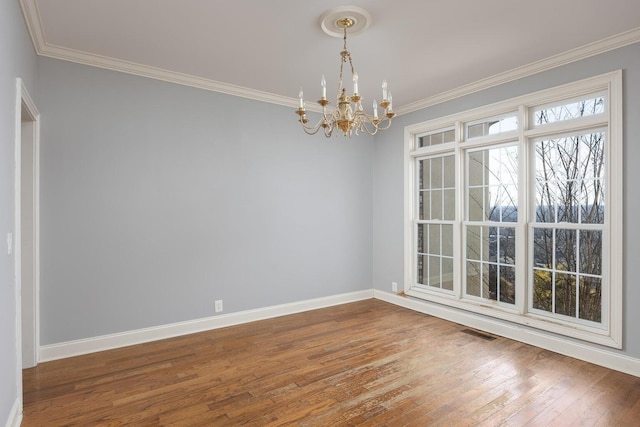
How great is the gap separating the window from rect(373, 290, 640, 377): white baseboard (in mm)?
86

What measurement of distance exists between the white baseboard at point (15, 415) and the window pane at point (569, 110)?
189 inches

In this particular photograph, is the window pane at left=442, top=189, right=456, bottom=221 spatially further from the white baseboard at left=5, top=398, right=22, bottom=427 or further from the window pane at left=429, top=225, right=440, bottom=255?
the white baseboard at left=5, top=398, right=22, bottom=427

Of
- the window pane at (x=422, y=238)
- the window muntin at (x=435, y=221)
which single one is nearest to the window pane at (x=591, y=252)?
the window muntin at (x=435, y=221)

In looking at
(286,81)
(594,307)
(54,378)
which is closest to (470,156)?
(594,307)

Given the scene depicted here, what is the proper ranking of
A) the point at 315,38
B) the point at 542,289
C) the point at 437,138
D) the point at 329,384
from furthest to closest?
the point at 437,138 < the point at 542,289 < the point at 315,38 < the point at 329,384

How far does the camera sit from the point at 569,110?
10.9ft

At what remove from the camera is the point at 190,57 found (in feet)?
10.7

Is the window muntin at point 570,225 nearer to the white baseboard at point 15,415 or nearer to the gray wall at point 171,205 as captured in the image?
the gray wall at point 171,205

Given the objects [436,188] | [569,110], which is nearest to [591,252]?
[569,110]

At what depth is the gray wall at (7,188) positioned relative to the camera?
1.88 meters

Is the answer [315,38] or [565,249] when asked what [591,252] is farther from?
[315,38]

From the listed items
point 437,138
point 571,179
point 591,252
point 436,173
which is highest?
point 437,138

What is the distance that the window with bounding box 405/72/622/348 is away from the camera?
309 centimetres

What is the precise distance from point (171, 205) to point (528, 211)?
3745 mm
